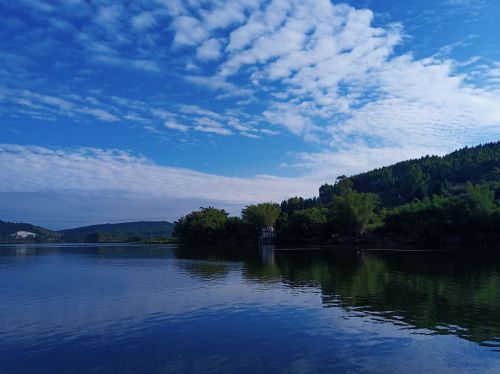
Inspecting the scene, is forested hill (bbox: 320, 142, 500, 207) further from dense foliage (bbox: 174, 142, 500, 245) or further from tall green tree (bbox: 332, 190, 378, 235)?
tall green tree (bbox: 332, 190, 378, 235)

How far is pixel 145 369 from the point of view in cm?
1433

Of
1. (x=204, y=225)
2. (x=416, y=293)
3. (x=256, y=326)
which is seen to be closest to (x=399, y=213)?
(x=204, y=225)

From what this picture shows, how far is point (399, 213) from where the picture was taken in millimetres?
106062

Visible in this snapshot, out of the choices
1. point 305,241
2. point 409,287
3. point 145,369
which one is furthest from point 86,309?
point 305,241

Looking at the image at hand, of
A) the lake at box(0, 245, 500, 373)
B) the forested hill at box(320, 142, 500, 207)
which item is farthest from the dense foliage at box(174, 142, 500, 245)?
the lake at box(0, 245, 500, 373)

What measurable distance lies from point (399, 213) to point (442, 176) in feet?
238

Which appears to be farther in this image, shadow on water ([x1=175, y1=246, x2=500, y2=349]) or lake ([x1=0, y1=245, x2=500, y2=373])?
shadow on water ([x1=175, y1=246, x2=500, y2=349])

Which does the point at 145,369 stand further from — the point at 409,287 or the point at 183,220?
the point at 183,220

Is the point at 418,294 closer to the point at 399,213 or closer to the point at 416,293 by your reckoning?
the point at 416,293

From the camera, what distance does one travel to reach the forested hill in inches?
5834

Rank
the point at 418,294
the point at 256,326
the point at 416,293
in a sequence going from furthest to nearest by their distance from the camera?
the point at 416,293
the point at 418,294
the point at 256,326

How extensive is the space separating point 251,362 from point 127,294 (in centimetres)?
1742

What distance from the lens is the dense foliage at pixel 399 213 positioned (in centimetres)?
9462

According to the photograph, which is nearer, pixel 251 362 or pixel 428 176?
pixel 251 362
